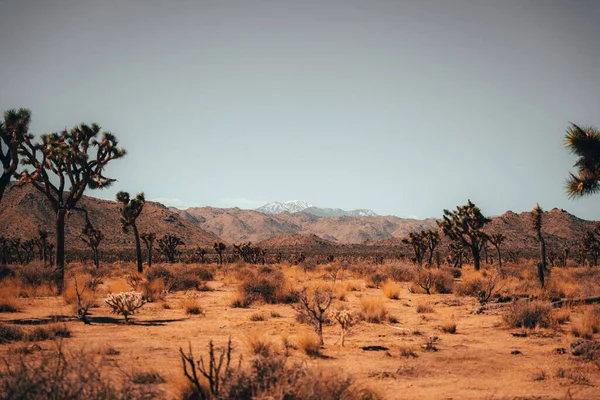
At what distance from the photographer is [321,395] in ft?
15.2

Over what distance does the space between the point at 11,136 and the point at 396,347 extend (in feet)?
59.6

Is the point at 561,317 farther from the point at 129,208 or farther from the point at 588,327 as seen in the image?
the point at 129,208

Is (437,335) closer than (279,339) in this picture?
No

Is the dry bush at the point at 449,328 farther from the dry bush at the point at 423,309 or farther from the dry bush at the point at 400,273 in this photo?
the dry bush at the point at 400,273

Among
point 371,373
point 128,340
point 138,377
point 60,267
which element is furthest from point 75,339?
point 60,267

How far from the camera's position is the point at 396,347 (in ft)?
31.7

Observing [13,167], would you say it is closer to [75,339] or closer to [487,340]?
[75,339]

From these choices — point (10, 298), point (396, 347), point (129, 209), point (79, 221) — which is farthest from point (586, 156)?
point (79, 221)

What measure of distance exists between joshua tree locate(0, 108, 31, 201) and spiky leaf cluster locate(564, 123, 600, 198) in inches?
883

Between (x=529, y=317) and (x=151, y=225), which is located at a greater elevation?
(x=151, y=225)

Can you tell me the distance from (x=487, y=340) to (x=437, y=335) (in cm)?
134

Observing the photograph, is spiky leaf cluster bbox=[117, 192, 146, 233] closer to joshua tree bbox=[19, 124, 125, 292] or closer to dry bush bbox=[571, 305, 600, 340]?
joshua tree bbox=[19, 124, 125, 292]

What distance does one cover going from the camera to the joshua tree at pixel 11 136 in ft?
48.2

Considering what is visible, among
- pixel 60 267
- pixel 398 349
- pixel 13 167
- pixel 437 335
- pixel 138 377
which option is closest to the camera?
pixel 138 377
